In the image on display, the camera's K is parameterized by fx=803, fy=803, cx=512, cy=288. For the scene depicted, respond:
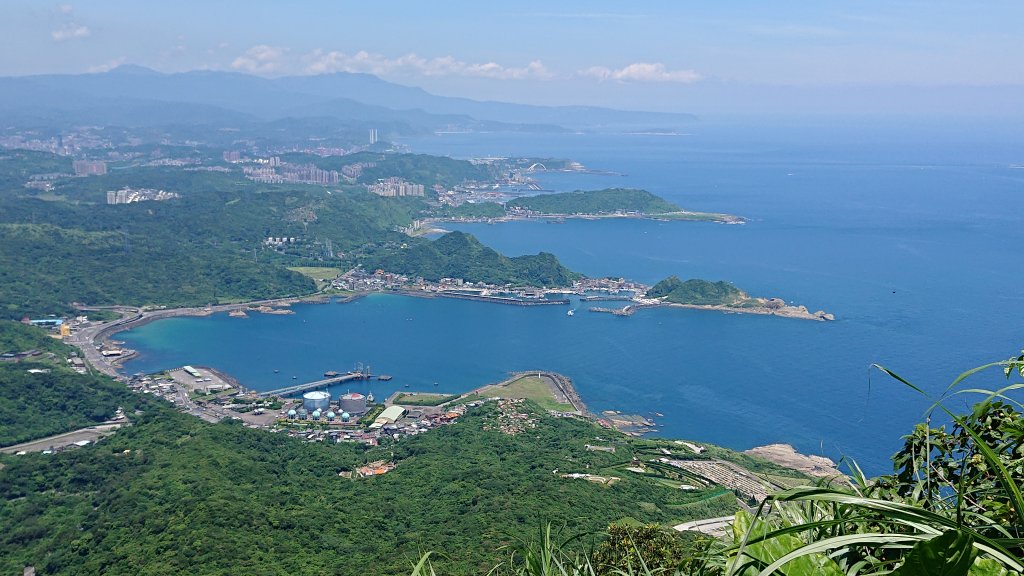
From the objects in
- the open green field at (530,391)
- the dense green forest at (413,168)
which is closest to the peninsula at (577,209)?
the dense green forest at (413,168)

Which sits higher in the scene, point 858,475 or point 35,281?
point 858,475

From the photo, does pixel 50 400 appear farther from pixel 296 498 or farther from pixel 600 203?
pixel 600 203

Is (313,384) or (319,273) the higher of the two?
(319,273)

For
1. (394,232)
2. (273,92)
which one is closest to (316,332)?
(394,232)

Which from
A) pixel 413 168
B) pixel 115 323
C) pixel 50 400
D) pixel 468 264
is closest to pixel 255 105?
pixel 413 168

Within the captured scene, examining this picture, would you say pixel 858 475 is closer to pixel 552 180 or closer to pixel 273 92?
pixel 552 180

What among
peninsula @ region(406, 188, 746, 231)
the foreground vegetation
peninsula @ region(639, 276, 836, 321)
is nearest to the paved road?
the foreground vegetation

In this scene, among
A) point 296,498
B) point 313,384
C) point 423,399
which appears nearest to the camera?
point 296,498

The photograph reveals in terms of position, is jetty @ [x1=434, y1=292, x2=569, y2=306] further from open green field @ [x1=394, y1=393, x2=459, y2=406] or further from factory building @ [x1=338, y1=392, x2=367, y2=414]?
factory building @ [x1=338, y1=392, x2=367, y2=414]
